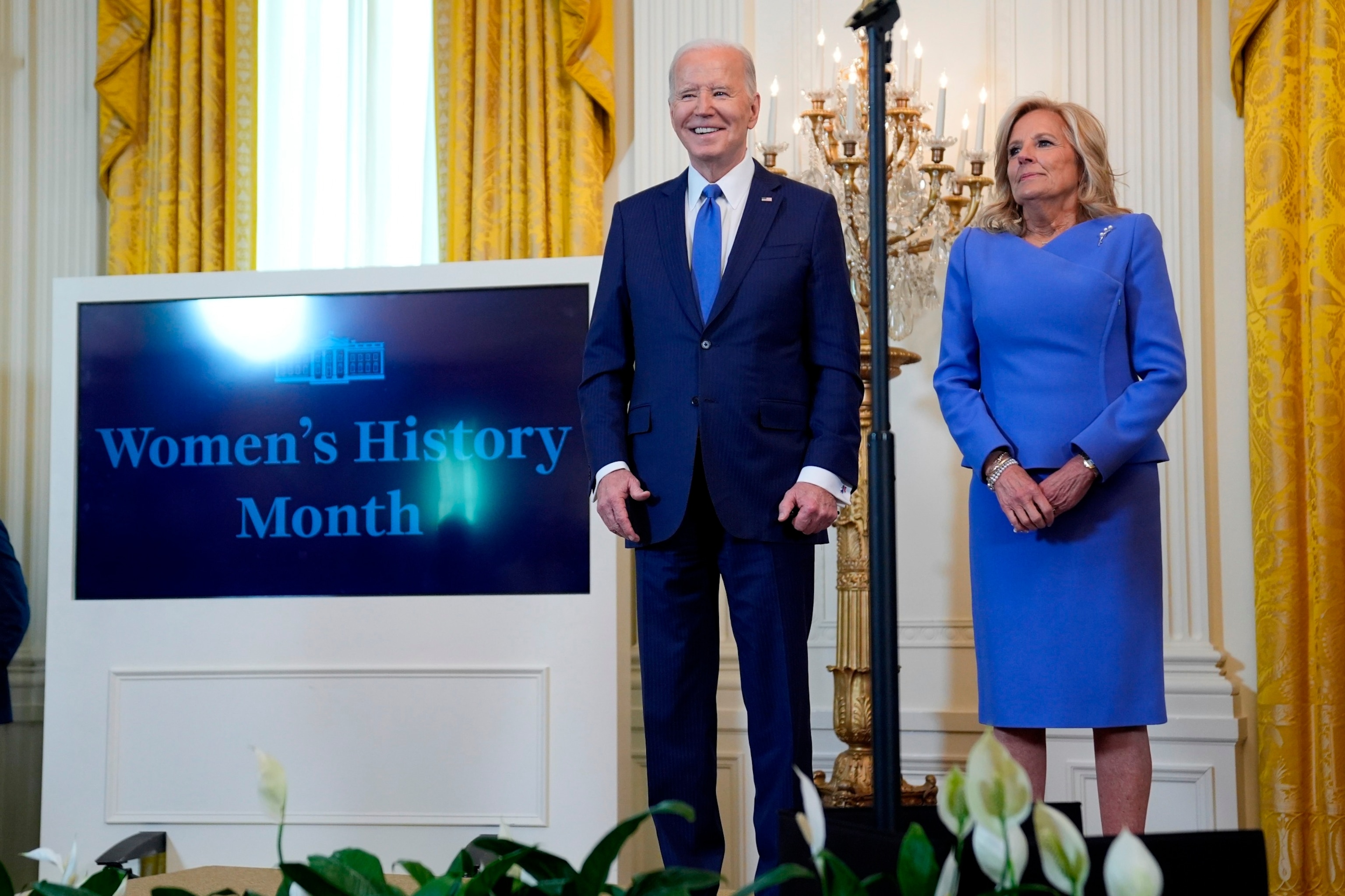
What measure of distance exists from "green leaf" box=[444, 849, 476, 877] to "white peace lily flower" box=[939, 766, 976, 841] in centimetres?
29

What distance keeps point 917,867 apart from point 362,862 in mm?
319

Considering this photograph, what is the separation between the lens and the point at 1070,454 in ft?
6.49

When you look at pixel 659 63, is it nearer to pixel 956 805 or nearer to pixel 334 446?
pixel 334 446

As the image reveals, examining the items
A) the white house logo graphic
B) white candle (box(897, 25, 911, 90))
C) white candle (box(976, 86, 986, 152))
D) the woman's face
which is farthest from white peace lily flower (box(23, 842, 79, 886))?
white candle (box(897, 25, 911, 90))

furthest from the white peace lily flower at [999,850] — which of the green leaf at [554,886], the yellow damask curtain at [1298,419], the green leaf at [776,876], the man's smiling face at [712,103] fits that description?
the yellow damask curtain at [1298,419]

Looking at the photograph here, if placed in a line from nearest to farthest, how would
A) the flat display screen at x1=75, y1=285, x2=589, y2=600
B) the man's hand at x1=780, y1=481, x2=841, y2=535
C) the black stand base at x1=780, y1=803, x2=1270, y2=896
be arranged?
the black stand base at x1=780, y1=803, x2=1270, y2=896 < the man's hand at x1=780, y1=481, x2=841, y2=535 < the flat display screen at x1=75, y1=285, x2=589, y2=600

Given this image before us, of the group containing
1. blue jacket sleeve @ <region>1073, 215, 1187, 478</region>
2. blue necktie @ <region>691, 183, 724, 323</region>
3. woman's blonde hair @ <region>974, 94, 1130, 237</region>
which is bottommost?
blue jacket sleeve @ <region>1073, 215, 1187, 478</region>

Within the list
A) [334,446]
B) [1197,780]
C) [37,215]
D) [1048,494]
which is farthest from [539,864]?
[37,215]

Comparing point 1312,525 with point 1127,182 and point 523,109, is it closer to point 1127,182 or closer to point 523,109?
point 1127,182

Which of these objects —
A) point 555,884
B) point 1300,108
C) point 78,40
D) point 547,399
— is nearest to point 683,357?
point 547,399

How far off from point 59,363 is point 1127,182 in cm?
253

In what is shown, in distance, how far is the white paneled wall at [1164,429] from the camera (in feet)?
9.62

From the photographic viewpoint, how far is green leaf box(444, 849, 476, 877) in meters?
0.72

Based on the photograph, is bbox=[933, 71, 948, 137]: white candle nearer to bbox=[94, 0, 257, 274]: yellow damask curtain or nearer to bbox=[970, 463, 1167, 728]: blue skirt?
bbox=[970, 463, 1167, 728]: blue skirt
